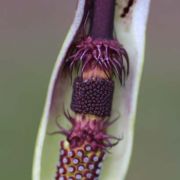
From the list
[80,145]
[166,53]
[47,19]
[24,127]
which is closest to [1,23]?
[47,19]

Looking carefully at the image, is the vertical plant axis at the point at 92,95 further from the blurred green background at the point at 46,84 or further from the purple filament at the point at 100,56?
the blurred green background at the point at 46,84

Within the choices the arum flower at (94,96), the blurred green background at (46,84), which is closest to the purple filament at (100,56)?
the arum flower at (94,96)

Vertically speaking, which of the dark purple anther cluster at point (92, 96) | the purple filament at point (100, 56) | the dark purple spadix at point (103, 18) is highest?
the dark purple spadix at point (103, 18)

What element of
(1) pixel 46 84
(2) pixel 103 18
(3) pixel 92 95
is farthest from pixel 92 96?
(1) pixel 46 84

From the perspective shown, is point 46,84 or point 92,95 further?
point 46,84

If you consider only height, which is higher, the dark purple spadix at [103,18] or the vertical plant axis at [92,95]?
the dark purple spadix at [103,18]

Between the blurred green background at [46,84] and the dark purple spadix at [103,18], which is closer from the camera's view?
the dark purple spadix at [103,18]

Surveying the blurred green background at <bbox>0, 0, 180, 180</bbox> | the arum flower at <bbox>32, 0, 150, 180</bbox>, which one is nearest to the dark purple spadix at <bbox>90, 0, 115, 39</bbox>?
the arum flower at <bbox>32, 0, 150, 180</bbox>

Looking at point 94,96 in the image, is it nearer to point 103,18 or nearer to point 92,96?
point 92,96

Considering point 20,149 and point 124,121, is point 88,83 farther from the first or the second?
point 20,149
